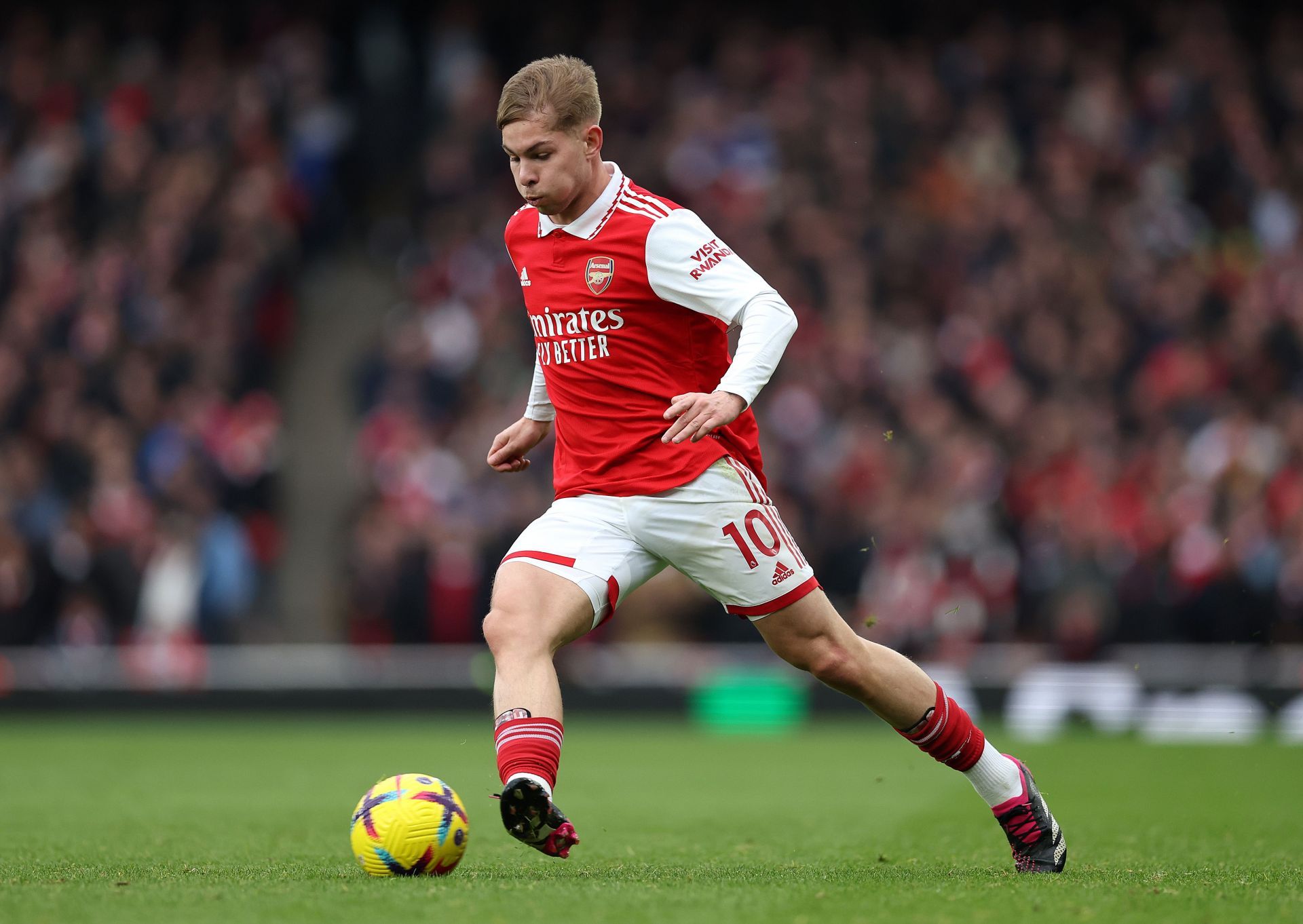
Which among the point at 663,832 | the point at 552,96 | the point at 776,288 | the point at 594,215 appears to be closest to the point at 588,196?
the point at 594,215

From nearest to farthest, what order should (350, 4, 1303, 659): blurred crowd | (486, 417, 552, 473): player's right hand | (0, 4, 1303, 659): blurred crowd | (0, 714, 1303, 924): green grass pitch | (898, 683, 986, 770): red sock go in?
1. (0, 714, 1303, 924): green grass pitch
2. (898, 683, 986, 770): red sock
3. (486, 417, 552, 473): player's right hand
4. (350, 4, 1303, 659): blurred crowd
5. (0, 4, 1303, 659): blurred crowd

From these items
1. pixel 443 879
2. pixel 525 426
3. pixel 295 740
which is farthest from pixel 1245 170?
pixel 443 879

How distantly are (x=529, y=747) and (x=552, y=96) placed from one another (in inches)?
80.5

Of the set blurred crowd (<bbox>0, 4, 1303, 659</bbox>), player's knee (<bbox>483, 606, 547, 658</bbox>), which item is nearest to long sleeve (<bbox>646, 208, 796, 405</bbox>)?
player's knee (<bbox>483, 606, 547, 658</bbox>)

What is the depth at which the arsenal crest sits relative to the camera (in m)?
5.64

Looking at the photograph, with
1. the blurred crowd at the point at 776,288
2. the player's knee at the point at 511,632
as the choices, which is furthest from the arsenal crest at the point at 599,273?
the blurred crowd at the point at 776,288

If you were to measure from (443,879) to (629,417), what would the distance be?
1.58 metres

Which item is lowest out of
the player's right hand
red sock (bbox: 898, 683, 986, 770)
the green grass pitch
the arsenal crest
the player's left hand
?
the green grass pitch

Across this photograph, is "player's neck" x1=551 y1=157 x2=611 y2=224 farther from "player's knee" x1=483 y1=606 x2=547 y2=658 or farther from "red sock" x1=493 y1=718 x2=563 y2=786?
"red sock" x1=493 y1=718 x2=563 y2=786

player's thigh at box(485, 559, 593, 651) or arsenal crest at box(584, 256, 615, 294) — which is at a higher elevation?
arsenal crest at box(584, 256, 615, 294)

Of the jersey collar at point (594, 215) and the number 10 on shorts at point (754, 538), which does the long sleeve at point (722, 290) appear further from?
the number 10 on shorts at point (754, 538)

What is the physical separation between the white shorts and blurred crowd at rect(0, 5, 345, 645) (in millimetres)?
11083

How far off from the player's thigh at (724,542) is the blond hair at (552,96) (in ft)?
4.02

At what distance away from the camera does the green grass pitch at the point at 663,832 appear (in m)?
4.88
